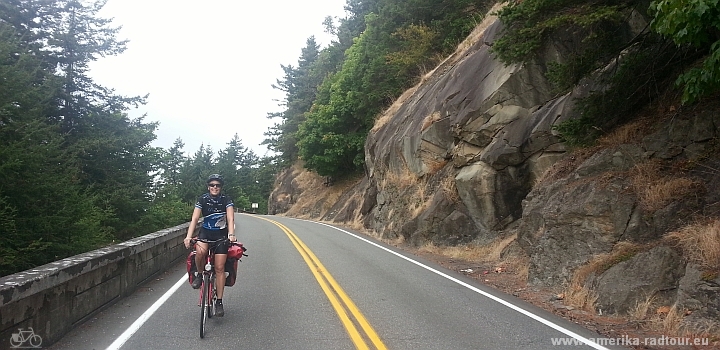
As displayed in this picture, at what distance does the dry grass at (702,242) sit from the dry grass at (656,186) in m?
0.83

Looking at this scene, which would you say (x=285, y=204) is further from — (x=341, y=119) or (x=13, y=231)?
(x=13, y=231)

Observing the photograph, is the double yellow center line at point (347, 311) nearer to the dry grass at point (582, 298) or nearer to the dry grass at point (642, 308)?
the dry grass at point (582, 298)

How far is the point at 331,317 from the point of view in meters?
6.90

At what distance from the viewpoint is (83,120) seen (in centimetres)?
2430

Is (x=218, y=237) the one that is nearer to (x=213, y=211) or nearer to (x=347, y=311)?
(x=213, y=211)

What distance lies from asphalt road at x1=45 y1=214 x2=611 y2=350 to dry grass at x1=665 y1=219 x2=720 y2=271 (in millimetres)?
1904

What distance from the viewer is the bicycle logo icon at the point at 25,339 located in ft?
16.1

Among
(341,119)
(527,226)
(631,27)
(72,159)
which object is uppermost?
(341,119)

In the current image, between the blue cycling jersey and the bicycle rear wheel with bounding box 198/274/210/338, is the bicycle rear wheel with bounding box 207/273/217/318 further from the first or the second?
the blue cycling jersey

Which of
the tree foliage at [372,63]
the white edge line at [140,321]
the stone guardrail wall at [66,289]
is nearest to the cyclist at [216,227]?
the white edge line at [140,321]

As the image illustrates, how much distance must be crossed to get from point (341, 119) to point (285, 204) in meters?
23.8

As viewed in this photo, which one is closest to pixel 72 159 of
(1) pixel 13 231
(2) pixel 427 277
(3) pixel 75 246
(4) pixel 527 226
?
(3) pixel 75 246

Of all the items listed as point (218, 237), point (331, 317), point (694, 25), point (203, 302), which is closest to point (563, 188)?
point (694, 25)

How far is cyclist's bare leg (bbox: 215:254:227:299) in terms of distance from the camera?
6613 millimetres
